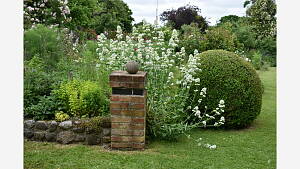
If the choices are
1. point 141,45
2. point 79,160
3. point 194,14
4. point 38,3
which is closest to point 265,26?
point 194,14

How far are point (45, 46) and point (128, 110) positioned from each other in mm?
3495

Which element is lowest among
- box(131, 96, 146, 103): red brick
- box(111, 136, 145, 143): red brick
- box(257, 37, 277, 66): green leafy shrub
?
box(111, 136, 145, 143): red brick

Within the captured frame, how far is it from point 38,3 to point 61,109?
9008mm

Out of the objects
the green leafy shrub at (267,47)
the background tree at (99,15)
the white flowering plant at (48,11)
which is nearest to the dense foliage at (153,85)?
the white flowering plant at (48,11)

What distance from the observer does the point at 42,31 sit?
826cm

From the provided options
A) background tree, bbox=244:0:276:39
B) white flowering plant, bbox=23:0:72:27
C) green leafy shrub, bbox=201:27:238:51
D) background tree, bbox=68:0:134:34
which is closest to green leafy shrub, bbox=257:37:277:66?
background tree, bbox=244:0:276:39

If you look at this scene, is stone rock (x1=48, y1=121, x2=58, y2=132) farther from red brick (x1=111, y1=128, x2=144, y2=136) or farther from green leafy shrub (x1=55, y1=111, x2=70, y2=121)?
red brick (x1=111, y1=128, x2=144, y2=136)

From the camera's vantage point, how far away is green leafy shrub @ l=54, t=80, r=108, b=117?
525cm

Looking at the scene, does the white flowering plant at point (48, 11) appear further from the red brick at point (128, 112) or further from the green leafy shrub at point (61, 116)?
the red brick at point (128, 112)

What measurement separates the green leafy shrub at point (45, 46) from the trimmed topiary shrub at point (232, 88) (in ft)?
10.1

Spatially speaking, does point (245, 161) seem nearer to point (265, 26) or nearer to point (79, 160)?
point (79, 160)

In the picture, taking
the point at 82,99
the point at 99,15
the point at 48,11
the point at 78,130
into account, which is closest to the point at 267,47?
the point at 99,15

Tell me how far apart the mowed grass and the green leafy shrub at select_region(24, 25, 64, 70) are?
2.69m

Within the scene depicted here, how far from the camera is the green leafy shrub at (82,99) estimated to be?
5254mm
